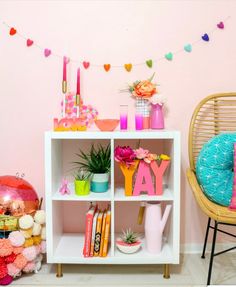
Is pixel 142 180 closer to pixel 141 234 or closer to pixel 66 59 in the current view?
pixel 141 234

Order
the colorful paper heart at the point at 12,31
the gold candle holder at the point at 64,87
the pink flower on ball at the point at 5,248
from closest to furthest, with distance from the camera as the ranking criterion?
the pink flower on ball at the point at 5,248 < the gold candle holder at the point at 64,87 < the colorful paper heart at the point at 12,31

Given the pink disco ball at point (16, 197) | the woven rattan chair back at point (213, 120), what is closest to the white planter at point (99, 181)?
the pink disco ball at point (16, 197)

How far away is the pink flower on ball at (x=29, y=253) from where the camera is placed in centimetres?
215

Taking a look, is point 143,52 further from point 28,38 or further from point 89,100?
point 28,38

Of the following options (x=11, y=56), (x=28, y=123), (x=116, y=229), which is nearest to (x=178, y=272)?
(x=116, y=229)

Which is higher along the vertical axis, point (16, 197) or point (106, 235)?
point (16, 197)

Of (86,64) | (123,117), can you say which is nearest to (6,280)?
(123,117)

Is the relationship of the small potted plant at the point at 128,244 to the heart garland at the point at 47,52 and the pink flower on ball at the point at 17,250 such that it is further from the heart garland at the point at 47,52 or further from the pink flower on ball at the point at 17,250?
the heart garland at the point at 47,52

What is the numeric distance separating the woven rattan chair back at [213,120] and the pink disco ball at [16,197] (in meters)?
0.98

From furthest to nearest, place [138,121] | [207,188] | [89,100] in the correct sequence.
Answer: [89,100], [138,121], [207,188]

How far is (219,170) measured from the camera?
7.13 feet

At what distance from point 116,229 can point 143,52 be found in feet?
3.63

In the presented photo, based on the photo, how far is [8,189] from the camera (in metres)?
2.21

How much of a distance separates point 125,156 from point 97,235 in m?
0.46
